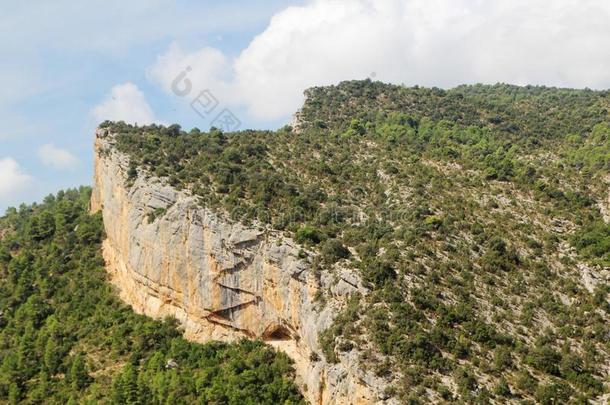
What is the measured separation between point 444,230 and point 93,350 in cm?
3198

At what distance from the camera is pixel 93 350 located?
169 ft

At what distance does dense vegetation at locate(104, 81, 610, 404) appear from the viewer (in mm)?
36125

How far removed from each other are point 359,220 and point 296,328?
38.5 feet

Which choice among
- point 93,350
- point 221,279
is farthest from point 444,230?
point 93,350

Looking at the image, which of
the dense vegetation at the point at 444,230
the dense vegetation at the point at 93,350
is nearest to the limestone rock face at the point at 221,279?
the dense vegetation at the point at 444,230

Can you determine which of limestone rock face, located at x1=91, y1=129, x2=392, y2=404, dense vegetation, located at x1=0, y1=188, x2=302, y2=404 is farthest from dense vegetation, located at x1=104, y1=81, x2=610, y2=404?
dense vegetation, located at x1=0, y1=188, x2=302, y2=404

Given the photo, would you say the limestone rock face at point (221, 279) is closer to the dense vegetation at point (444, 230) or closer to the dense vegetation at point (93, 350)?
the dense vegetation at point (444, 230)

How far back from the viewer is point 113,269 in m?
60.6

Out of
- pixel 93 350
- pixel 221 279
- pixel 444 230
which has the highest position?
pixel 444 230

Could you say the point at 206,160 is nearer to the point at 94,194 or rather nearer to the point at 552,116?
the point at 94,194

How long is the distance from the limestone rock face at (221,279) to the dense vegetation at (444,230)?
4.91 ft

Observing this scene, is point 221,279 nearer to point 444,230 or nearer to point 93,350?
point 93,350

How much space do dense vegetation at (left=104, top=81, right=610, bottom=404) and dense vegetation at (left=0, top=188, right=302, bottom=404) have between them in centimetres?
924

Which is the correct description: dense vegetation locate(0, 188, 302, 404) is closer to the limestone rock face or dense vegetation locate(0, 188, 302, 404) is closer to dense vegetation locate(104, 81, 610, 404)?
the limestone rock face
